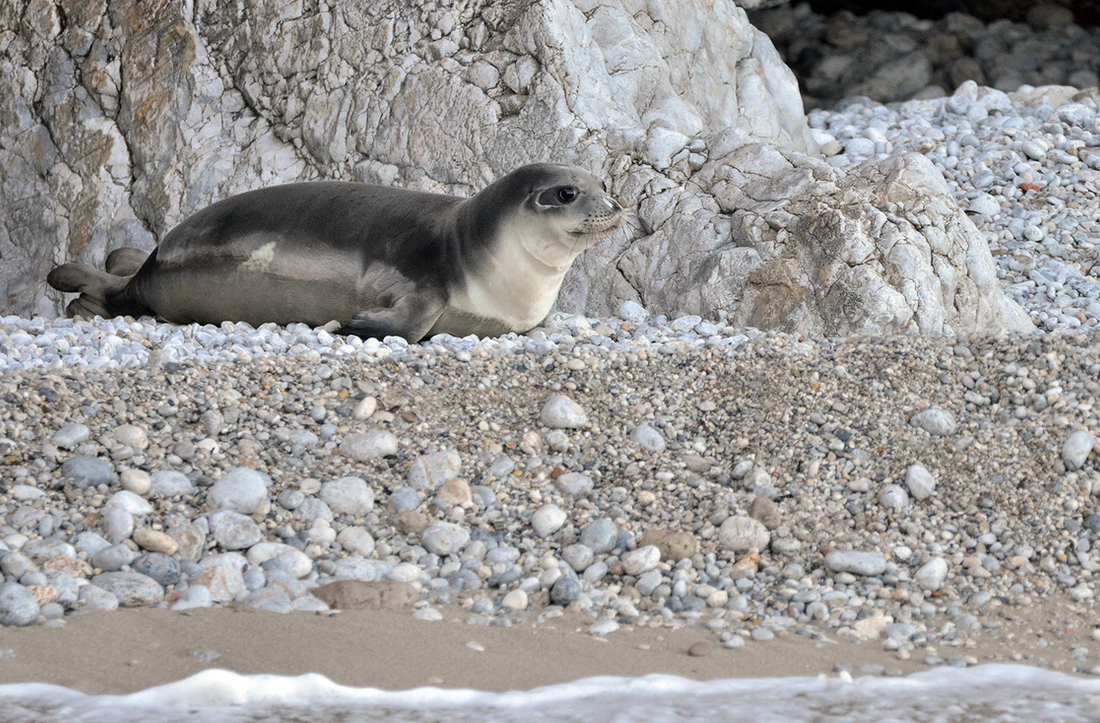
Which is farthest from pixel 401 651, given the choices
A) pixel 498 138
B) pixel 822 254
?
pixel 498 138

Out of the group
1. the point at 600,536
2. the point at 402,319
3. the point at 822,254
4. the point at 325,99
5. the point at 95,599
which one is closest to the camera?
the point at 95,599

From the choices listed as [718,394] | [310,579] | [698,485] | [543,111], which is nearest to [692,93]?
[543,111]

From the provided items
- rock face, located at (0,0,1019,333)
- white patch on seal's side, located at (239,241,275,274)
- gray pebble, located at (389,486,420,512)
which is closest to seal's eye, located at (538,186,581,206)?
rock face, located at (0,0,1019,333)

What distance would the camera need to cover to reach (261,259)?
16.7 feet

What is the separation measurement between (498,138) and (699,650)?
413 centimetres

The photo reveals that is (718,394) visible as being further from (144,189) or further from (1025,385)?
(144,189)

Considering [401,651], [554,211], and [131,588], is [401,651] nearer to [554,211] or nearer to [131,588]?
[131,588]

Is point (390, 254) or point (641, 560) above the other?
point (390, 254)

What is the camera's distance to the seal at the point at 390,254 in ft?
15.6

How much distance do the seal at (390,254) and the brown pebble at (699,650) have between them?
7.53 ft

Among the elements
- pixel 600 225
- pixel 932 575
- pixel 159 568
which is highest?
pixel 600 225

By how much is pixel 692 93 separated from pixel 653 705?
5.47 meters

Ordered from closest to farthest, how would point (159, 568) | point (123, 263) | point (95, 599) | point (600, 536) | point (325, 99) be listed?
1. point (95, 599)
2. point (159, 568)
3. point (600, 536)
4. point (123, 263)
5. point (325, 99)

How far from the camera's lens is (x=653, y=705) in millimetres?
2264
